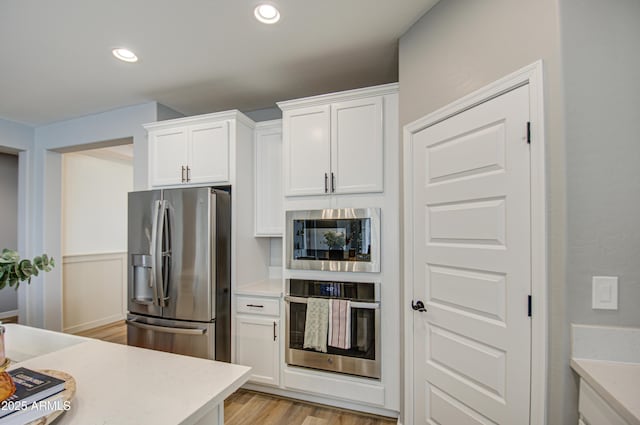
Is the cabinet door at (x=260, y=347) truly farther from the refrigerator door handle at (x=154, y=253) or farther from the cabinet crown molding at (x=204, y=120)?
the cabinet crown molding at (x=204, y=120)

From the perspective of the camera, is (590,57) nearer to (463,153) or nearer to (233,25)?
(463,153)

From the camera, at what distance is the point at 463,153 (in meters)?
1.57

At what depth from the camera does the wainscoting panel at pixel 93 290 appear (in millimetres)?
4141

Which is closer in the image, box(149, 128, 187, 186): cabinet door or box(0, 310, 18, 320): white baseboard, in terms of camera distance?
box(149, 128, 187, 186): cabinet door

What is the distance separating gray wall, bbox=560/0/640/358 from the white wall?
5.33m

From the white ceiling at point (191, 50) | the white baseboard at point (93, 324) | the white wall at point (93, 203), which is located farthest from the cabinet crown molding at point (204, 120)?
the white baseboard at point (93, 324)

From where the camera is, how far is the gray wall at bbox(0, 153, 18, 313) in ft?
14.9

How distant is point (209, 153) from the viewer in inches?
107

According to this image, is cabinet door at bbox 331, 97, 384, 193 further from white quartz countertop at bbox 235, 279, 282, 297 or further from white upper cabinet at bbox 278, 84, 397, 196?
white quartz countertop at bbox 235, 279, 282, 297

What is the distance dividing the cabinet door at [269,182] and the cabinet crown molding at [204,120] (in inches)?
7.7

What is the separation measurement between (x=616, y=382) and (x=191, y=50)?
284cm

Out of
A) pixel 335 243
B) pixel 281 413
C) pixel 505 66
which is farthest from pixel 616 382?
pixel 281 413

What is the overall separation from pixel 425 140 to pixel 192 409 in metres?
1.68

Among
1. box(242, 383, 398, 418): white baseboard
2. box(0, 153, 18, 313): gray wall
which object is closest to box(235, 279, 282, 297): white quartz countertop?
box(242, 383, 398, 418): white baseboard
